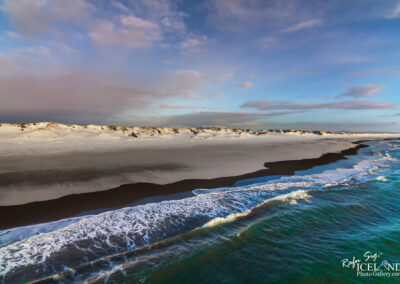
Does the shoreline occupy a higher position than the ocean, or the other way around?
the shoreline

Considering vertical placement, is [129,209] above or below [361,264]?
above

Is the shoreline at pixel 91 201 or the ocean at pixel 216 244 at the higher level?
the shoreline at pixel 91 201

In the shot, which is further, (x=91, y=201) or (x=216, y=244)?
(x=91, y=201)

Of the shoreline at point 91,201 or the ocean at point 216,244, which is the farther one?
the shoreline at point 91,201

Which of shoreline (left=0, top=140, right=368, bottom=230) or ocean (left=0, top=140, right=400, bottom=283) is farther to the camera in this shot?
shoreline (left=0, top=140, right=368, bottom=230)

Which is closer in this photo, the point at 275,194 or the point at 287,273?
the point at 287,273

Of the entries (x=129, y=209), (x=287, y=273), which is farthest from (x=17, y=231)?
(x=287, y=273)

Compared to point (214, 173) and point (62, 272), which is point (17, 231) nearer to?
point (62, 272)

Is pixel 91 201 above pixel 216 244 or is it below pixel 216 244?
above
